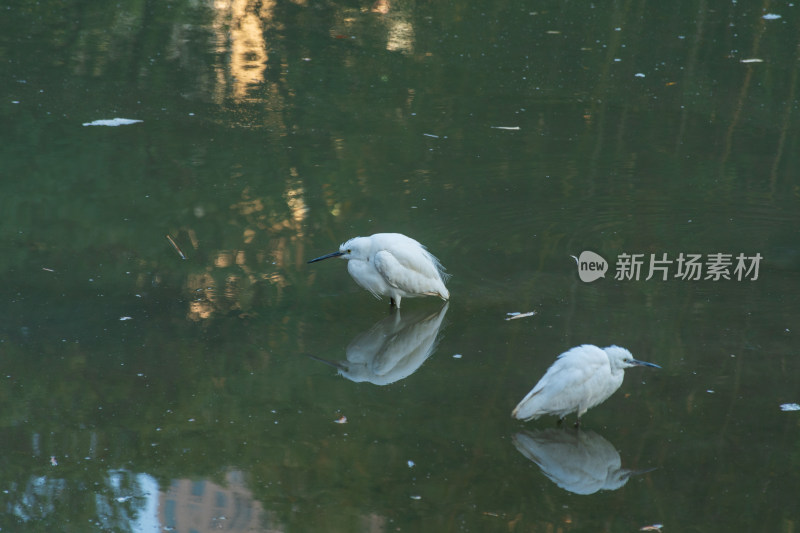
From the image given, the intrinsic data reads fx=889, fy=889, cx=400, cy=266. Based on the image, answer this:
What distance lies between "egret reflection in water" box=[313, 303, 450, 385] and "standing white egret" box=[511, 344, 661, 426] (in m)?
0.86

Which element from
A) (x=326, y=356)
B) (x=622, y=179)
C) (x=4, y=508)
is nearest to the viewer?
(x=4, y=508)

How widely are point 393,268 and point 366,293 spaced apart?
560 mm

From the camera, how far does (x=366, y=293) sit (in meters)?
5.83

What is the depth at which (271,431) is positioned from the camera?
169 inches

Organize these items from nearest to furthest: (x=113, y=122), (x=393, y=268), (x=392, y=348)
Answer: (x=392, y=348)
(x=393, y=268)
(x=113, y=122)

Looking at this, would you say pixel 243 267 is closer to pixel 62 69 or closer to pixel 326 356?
pixel 326 356

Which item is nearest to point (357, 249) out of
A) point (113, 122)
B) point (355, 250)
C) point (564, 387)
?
point (355, 250)

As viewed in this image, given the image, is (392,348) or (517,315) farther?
(517,315)

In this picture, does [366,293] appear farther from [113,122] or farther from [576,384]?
[113,122]

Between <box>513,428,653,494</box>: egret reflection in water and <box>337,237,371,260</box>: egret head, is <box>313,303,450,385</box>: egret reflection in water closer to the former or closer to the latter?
<box>337,237,371,260</box>: egret head

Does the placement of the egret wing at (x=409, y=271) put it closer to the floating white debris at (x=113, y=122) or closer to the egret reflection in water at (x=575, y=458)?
the egret reflection in water at (x=575, y=458)

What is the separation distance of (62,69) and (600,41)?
6207mm

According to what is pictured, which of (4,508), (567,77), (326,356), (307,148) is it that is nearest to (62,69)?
(307,148)

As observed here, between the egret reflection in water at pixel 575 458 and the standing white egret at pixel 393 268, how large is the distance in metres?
1.40
